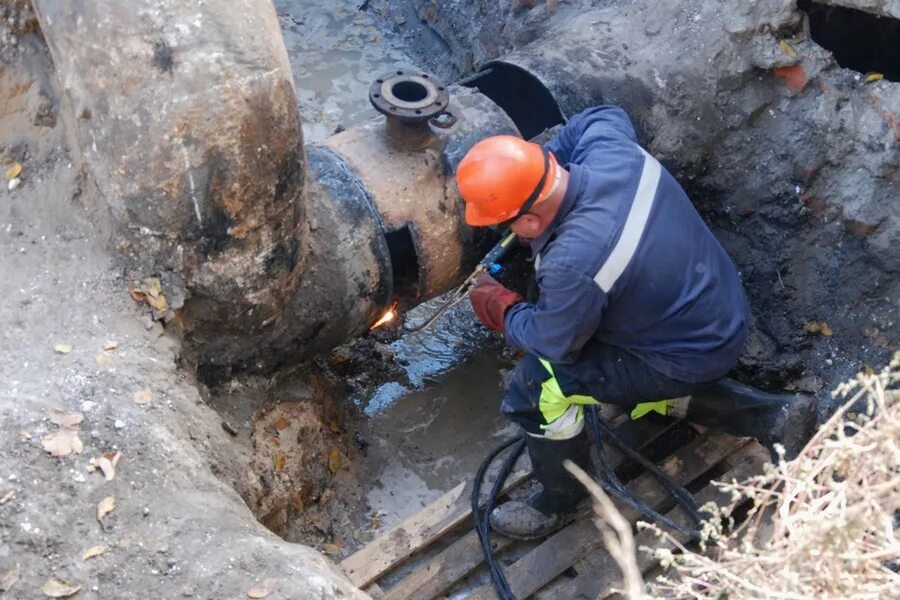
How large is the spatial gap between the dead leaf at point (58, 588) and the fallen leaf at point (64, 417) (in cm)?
55

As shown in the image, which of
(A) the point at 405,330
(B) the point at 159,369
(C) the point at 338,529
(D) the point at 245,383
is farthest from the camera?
(A) the point at 405,330

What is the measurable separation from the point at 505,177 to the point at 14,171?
2010 millimetres

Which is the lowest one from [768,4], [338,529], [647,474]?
[338,529]

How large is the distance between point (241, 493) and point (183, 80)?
1557 millimetres

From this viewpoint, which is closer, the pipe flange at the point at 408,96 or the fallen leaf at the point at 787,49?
the pipe flange at the point at 408,96

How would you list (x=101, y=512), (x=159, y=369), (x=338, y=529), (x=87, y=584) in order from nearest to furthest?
(x=87, y=584), (x=101, y=512), (x=159, y=369), (x=338, y=529)

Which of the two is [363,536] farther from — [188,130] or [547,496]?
[188,130]

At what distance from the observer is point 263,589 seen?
2531 mm

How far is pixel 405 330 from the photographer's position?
4.95 meters

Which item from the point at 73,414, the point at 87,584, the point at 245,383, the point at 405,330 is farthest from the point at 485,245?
the point at 87,584

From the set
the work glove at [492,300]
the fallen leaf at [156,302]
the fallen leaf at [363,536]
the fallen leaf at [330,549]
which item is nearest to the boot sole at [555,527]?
the fallen leaf at [363,536]

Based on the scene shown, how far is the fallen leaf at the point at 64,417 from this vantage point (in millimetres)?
2885

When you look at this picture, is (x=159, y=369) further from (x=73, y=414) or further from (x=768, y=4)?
(x=768, y=4)

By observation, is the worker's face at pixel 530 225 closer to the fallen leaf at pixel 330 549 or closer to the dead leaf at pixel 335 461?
the dead leaf at pixel 335 461
